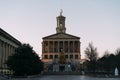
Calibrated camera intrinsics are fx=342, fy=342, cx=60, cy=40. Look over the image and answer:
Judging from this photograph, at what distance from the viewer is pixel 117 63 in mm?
99500

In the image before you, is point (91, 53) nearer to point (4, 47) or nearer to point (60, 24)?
point (4, 47)

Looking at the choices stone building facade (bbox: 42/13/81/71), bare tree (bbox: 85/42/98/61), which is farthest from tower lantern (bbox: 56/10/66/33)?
bare tree (bbox: 85/42/98/61)

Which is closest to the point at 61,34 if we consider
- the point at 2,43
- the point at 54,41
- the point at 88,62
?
the point at 54,41

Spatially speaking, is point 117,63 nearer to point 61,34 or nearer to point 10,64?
point 10,64

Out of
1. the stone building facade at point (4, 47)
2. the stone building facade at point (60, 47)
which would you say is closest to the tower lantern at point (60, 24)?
the stone building facade at point (60, 47)

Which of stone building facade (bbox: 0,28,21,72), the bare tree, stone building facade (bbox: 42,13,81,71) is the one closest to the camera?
stone building facade (bbox: 0,28,21,72)

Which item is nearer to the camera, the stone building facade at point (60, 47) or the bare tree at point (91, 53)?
the bare tree at point (91, 53)

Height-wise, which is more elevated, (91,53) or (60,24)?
(60,24)

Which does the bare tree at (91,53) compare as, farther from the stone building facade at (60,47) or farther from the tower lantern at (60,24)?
the tower lantern at (60,24)

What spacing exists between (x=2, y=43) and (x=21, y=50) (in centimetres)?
1732

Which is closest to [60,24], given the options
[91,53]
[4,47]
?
[91,53]

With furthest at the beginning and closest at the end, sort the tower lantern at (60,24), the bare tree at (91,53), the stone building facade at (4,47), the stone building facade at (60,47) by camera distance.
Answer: the tower lantern at (60,24), the stone building facade at (60,47), the bare tree at (91,53), the stone building facade at (4,47)

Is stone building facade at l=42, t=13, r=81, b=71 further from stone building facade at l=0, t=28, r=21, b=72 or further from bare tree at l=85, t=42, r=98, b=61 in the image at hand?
stone building facade at l=0, t=28, r=21, b=72

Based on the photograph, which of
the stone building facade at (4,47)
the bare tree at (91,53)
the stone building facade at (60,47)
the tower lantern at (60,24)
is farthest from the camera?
the tower lantern at (60,24)
